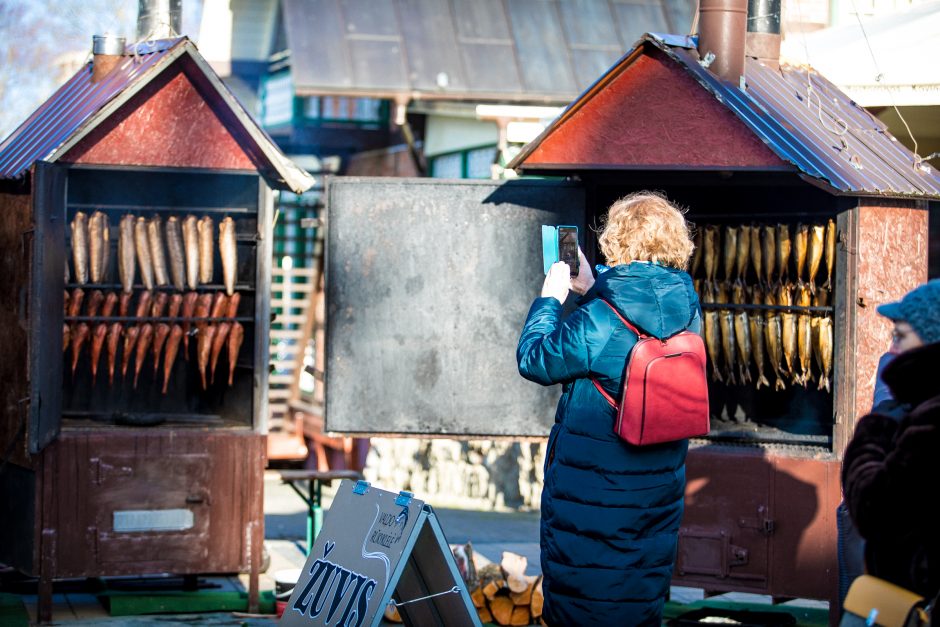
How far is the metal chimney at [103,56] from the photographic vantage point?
7801 millimetres

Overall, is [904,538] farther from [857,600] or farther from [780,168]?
[780,168]

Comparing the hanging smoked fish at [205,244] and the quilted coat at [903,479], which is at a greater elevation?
the hanging smoked fish at [205,244]

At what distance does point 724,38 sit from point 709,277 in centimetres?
137

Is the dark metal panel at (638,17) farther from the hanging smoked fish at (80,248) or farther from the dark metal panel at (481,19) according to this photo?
the hanging smoked fish at (80,248)

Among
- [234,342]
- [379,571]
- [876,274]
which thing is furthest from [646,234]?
[234,342]

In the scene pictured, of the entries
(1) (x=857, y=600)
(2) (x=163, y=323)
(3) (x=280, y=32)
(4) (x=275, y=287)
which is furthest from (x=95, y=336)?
(3) (x=280, y=32)

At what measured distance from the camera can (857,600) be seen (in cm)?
376

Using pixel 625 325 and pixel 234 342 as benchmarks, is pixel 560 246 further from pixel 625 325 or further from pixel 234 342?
pixel 234 342

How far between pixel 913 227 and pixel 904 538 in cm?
327

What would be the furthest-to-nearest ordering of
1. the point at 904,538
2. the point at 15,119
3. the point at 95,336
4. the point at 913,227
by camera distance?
1. the point at 15,119
2. the point at 95,336
3. the point at 913,227
4. the point at 904,538

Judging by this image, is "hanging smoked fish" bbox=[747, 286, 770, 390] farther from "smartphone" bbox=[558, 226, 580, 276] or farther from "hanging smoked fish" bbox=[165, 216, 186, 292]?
"hanging smoked fish" bbox=[165, 216, 186, 292]

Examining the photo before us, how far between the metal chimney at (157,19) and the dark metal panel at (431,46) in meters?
5.92

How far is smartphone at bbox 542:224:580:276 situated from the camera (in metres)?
5.14

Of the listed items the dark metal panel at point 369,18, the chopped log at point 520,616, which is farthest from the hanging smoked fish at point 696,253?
the dark metal panel at point 369,18
